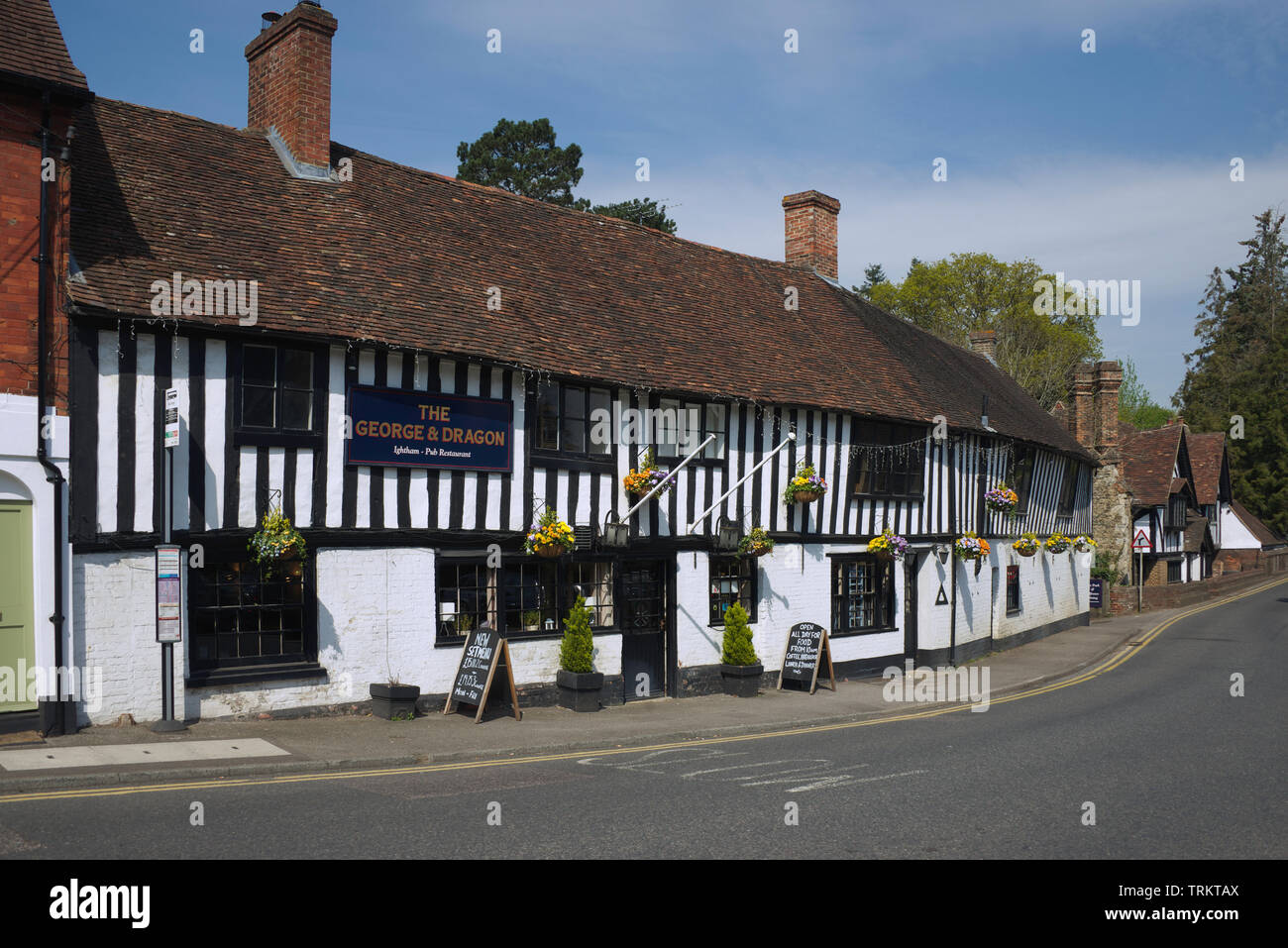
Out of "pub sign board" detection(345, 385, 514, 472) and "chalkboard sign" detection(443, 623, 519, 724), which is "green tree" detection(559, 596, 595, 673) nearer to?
"chalkboard sign" detection(443, 623, 519, 724)

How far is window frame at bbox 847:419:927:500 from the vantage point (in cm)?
2095

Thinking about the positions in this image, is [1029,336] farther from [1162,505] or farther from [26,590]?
[26,590]

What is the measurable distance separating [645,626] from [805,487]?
153 inches

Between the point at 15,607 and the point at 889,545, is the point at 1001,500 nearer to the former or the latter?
the point at 889,545

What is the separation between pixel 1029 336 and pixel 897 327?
2930 cm

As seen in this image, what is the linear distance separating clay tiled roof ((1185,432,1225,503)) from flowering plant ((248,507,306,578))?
2174 inches

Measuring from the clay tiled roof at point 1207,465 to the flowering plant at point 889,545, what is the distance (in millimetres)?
43093

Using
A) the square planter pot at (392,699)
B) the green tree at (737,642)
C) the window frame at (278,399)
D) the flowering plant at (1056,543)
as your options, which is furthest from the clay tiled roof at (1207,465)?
the window frame at (278,399)

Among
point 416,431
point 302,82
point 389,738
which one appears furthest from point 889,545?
point 302,82

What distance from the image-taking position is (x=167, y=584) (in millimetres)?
11477

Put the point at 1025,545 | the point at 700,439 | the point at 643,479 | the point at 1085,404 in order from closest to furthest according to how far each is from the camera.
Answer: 1. the point at 643,479
2. the point at 700,439
3. the point at 1025,545
4. the point at 1085,404

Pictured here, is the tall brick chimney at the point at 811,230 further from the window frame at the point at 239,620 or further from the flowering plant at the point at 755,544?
the window frame at the point at 239,620

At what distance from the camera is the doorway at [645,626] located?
55.3ft

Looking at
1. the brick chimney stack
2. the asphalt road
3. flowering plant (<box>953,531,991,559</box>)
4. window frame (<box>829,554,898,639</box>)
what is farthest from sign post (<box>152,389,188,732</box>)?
the brick chimney stack
